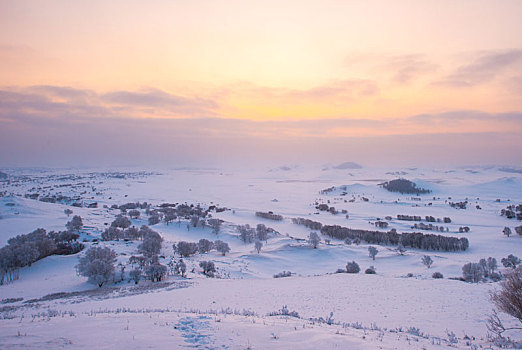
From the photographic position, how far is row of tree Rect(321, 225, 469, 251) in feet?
189

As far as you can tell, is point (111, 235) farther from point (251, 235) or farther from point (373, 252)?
point (373, 252)

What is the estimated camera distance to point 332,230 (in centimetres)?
7044

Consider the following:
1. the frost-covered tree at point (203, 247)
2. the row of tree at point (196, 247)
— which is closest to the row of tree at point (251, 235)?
the row of tree at point (196, 247)

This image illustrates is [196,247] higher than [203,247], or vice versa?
[196,247]

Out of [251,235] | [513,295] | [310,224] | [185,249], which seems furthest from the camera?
[310,224]

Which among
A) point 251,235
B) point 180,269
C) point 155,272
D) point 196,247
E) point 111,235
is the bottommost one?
point 251,235

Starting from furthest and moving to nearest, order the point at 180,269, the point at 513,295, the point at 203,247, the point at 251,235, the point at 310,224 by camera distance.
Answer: the point at 310,224
the point at 251,235
the point at 203,247
the point at 180,269
the point at 513,295

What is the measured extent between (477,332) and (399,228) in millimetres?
70098

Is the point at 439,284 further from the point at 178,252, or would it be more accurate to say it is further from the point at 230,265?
the point at 178,252

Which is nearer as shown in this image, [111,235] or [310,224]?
[111,235]

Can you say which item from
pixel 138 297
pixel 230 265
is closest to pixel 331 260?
pixel 230 265

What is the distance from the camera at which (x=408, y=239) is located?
6178 centimetres

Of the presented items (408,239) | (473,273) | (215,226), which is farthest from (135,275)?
(408,239)

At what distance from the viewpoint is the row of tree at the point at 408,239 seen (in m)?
57.5
